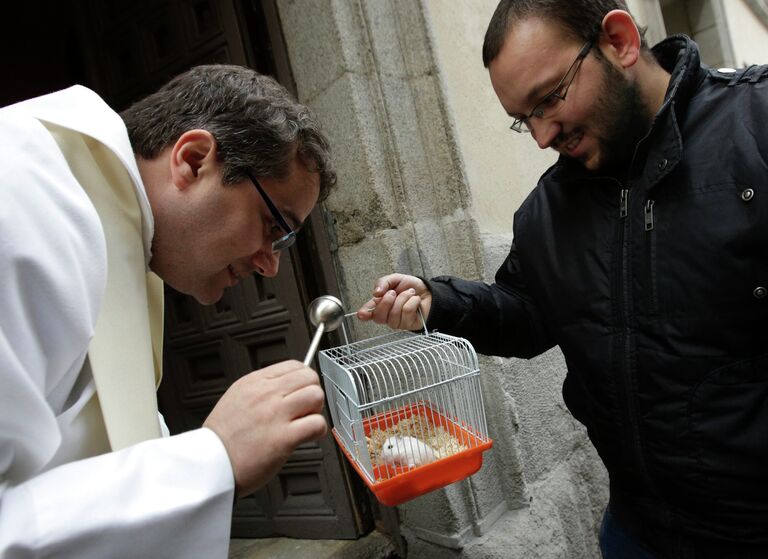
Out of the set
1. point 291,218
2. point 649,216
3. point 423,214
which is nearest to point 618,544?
point 649,216

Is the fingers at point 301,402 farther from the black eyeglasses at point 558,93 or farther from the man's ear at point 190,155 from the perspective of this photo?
the black eyeglasses at point 558,93

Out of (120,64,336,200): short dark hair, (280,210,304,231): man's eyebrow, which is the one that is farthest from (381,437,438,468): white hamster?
(120,64,336,200): short dark hair

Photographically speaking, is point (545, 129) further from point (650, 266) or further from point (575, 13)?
point (650, 266)

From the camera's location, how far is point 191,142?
1.05m

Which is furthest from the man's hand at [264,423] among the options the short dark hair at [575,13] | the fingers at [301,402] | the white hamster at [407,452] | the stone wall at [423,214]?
the stone wall at [423,214]

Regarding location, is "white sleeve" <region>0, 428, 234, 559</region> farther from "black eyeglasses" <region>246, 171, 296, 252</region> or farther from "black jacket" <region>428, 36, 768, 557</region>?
"black jacket" <region>428, 36, 768, 557</region>

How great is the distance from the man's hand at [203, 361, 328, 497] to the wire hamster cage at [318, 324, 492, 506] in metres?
0.21

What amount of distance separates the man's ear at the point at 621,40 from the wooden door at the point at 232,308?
4.11 ft

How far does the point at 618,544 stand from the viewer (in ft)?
4.32

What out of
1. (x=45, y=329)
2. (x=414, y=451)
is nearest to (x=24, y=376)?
(x=45, y=329)

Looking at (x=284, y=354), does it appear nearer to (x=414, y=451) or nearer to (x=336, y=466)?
(x=336, y=466)

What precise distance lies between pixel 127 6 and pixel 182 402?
1.97 meters

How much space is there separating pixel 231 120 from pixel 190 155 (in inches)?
4.4

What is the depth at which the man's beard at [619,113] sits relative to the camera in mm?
1176
